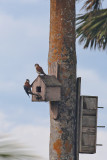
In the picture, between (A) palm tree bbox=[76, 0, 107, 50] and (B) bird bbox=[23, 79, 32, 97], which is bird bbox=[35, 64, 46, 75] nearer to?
(B) bird bbox=[23, 79, 32, 97]

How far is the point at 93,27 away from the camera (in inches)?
514

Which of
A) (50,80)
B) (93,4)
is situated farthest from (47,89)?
(93,4)

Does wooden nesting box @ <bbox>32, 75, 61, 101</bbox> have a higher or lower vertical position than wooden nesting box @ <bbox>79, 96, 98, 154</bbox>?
higher

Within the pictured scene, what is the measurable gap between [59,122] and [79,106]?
56 centimetres

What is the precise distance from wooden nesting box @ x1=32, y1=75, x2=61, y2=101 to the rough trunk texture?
13 centimetres

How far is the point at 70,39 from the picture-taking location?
24.0 ft

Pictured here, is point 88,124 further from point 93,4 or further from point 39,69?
point 93,4

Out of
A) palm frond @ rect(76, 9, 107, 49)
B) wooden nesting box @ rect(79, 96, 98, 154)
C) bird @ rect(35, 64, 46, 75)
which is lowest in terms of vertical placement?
wooden nesting box @ rect(79, 96, 98, 154)

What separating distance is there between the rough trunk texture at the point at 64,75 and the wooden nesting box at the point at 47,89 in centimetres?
13

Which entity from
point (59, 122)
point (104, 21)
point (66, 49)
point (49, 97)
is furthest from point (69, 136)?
point (104, 21)

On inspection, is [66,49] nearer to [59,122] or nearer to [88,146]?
[59,122]

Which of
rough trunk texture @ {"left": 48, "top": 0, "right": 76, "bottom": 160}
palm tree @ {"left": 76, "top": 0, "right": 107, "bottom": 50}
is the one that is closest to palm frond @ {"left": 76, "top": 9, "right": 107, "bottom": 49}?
palm tree @ {"left": 76, "top": 0, "right": 107, "bottom": 50}

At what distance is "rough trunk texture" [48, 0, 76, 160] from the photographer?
707 centimetres

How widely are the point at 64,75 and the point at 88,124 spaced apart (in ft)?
3.46
